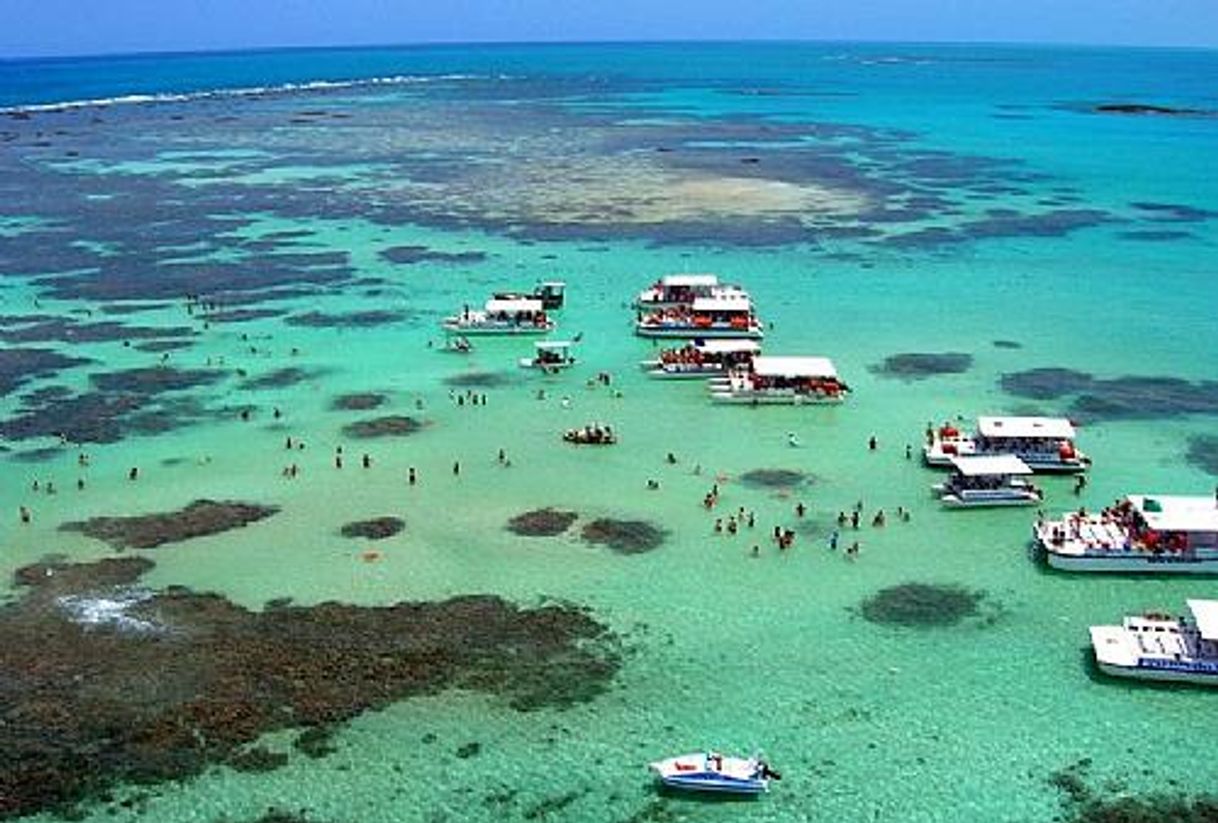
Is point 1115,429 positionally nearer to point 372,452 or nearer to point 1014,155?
point 372,452

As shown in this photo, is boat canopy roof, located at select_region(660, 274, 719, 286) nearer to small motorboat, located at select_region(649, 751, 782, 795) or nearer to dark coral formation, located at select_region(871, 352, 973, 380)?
dark coral formation, located at select_region(871, 352, 973, 380)

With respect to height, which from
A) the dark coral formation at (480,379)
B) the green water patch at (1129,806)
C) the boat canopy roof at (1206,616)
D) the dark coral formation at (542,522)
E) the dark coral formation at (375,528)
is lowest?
the green water patch at (1129,806)

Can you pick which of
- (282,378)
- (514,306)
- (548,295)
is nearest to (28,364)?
(282,378)

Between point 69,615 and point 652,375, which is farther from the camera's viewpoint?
point 652,375

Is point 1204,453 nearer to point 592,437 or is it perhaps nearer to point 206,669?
point 592,437

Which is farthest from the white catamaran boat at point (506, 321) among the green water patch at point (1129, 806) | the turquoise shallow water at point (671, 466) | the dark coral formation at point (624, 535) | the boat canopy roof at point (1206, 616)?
the green water patch at point (1129, 806)

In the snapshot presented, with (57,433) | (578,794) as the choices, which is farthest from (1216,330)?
(57,433)

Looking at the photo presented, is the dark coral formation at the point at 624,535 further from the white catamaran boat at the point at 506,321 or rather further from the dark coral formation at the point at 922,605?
the white catamaran boat at the point at 506,321
